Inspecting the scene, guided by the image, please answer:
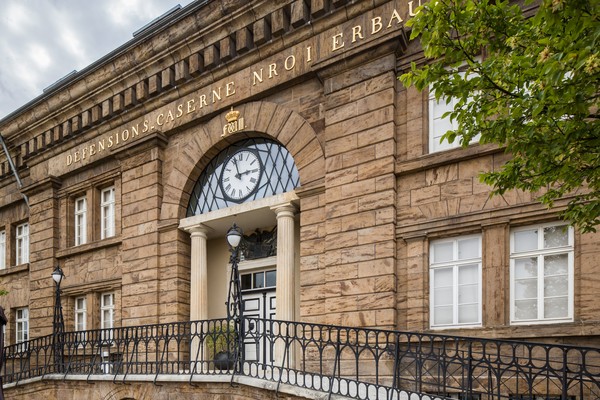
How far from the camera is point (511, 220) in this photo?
30.6ft

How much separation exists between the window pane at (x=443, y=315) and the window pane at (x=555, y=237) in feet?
6.79

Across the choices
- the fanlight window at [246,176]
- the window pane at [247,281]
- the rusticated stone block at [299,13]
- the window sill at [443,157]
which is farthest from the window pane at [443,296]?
the rusticated stone block at [299,13]

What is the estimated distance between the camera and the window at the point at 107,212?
16.8 metres

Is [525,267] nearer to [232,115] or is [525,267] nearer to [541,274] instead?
[541,274]

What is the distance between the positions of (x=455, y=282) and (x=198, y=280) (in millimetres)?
6777

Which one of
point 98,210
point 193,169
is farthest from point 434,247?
point 98,210

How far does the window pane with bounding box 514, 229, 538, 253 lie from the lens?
30.5ft

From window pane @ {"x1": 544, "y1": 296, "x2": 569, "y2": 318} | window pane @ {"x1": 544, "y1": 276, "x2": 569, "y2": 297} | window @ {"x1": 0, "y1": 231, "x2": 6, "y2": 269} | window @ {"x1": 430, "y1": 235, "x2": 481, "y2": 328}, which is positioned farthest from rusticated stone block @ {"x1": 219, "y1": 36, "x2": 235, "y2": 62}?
window @ {"x1": 0, "y1": 231, "x2": 6, "y2": 269}

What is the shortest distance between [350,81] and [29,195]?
13463 mm

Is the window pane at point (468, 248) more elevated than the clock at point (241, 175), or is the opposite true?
the clock at point (241, 175)

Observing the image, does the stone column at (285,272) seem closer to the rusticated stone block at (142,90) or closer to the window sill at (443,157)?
the window sill at (443,157)

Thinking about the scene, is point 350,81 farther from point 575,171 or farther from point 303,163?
point 575,171

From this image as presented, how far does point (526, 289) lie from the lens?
920 centimetres

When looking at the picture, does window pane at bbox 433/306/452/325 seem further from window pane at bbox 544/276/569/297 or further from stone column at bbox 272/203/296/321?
stone column at bbox 272/203/296/321
